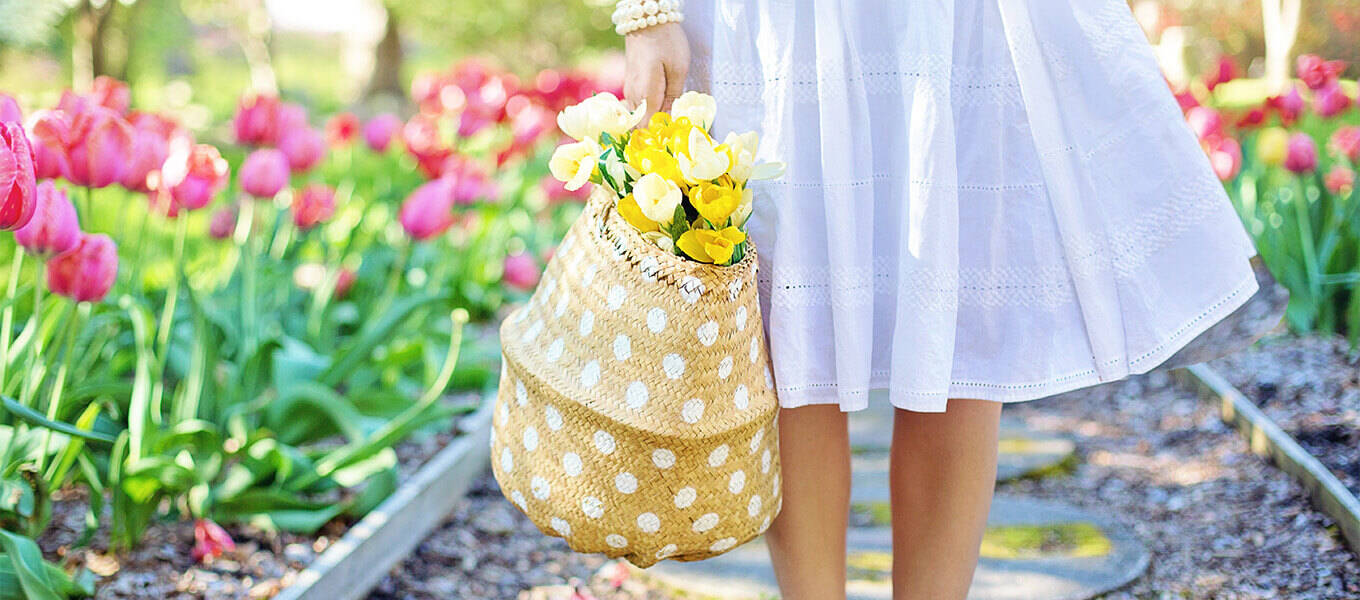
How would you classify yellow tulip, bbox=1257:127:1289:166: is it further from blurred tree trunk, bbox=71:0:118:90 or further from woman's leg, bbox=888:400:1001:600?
blurred tree trunk, bbox=71:0:118:90

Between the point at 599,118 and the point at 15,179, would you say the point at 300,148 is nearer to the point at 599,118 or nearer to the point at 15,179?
the point at 15,179

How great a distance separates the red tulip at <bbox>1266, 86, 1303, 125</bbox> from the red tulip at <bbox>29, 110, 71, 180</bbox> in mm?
2959

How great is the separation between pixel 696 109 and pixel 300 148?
5.11 feet

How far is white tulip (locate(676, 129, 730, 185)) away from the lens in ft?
3.77

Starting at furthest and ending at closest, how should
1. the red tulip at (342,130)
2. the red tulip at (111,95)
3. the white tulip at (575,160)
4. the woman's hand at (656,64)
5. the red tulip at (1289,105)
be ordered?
the red tulip at (342,130)
the red tulip at (1289,105)
the red tulip at (111,95)
the woman's hand at (656,64)
the white tulip at (575,160)

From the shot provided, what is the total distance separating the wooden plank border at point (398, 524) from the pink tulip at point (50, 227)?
54 centimetres

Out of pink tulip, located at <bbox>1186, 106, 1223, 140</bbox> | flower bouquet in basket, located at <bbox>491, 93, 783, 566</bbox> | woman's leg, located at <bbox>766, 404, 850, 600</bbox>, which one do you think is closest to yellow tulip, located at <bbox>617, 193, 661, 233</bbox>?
flower bouquet in basket, located at <bbox>491, 93, 783, 566</bbox>

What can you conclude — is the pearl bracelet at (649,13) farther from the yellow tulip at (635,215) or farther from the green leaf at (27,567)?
the green leaf at (27,567)

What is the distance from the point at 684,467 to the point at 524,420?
0.58 ft

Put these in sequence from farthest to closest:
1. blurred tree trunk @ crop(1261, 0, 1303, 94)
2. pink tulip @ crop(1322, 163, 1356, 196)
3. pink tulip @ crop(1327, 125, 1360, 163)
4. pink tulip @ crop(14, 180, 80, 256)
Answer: blurred tree trunk @ crop(1261, 0, 1303, 94)
pink tulip @ crop(1322, 163, 1356, 196)
pink tulip @ crop(1327, 125, 1360, 163)
pink tulip @ crop(14, 180, 80, 256)

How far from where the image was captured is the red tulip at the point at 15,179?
1.30m

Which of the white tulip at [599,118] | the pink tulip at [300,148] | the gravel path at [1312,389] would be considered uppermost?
the white tulip at [599,118]

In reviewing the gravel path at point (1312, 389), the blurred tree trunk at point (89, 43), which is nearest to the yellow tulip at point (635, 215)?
the gravel path at point (1312, 389)

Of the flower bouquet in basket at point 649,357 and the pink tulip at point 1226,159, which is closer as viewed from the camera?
the flower bouquet in basket at point 649,357
